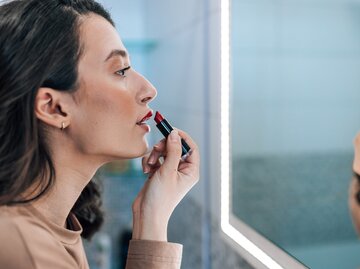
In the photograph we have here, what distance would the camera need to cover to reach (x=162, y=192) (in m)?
0.74

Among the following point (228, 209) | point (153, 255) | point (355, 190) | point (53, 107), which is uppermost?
point (53, 107)

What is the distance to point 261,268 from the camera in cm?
84

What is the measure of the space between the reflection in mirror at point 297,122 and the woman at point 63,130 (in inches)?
9.2

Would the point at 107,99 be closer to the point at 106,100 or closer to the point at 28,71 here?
the point at 106,100

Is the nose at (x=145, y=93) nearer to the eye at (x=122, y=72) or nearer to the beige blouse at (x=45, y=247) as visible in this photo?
the eye at (x=122, y=72)

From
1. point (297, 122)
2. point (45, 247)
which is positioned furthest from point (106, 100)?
point (297, 122)

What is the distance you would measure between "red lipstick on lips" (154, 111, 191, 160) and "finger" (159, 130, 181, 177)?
0.01m

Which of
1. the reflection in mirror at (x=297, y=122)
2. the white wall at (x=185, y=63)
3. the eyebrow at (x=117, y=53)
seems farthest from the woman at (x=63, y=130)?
the white wall at (x=185, y=63)

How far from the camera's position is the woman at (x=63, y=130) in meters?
0.62

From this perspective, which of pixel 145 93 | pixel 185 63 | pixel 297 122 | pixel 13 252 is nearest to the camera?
pixel 13 252

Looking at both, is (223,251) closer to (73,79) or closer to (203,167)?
(203,167)

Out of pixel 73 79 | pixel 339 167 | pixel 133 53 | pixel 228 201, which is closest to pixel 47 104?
pixel 73 79

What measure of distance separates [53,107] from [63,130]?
45 millimetres

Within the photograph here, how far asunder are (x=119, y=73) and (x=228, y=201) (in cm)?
50
